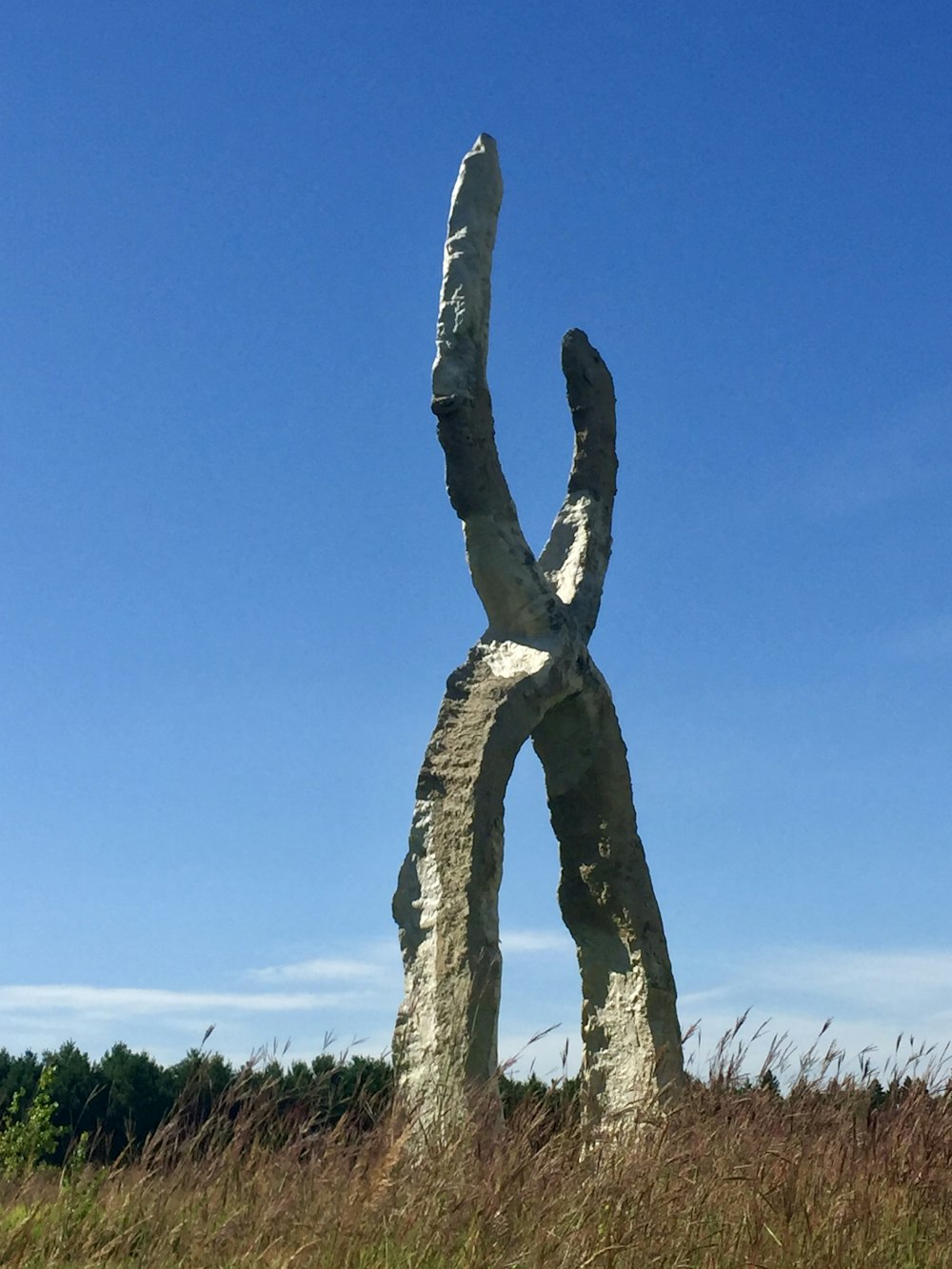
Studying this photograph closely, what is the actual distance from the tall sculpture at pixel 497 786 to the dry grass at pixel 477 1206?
1.73 metres

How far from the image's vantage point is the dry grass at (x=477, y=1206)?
12.8 feet

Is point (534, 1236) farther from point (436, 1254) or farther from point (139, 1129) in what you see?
point (139, 1129)

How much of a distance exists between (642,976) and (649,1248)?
374 centimetres

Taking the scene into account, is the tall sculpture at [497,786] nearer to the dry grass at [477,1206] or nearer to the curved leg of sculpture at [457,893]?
the curved leg of sculpture at [457,893]

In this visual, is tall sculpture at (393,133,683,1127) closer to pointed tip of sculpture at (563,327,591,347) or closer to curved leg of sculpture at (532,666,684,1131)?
curved leg of sculpture at (532,666,684,1131)

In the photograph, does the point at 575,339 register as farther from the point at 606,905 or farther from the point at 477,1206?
the point at 477,1206

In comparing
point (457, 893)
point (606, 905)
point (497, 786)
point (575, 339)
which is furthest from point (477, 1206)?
point (575, 339)

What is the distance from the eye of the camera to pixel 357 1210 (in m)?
4.00

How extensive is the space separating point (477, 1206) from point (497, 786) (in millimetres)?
3191

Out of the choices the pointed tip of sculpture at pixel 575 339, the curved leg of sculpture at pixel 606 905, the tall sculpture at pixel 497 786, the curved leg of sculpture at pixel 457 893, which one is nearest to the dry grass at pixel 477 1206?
the curved leg of sculpture at pixel 457 893

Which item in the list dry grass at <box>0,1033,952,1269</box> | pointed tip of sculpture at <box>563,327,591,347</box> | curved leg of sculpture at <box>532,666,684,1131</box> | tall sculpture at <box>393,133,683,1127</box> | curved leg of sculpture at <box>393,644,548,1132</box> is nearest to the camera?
dry grass at <box>0,1033,952,1269</box>

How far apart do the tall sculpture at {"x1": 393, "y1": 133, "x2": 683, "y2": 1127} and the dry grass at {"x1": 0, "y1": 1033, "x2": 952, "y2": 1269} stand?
5.66 feet

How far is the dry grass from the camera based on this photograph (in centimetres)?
389

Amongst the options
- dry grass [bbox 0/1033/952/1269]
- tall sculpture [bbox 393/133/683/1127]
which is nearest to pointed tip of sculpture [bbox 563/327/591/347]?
tall sculpture [bbox 393/133/683/1127]
